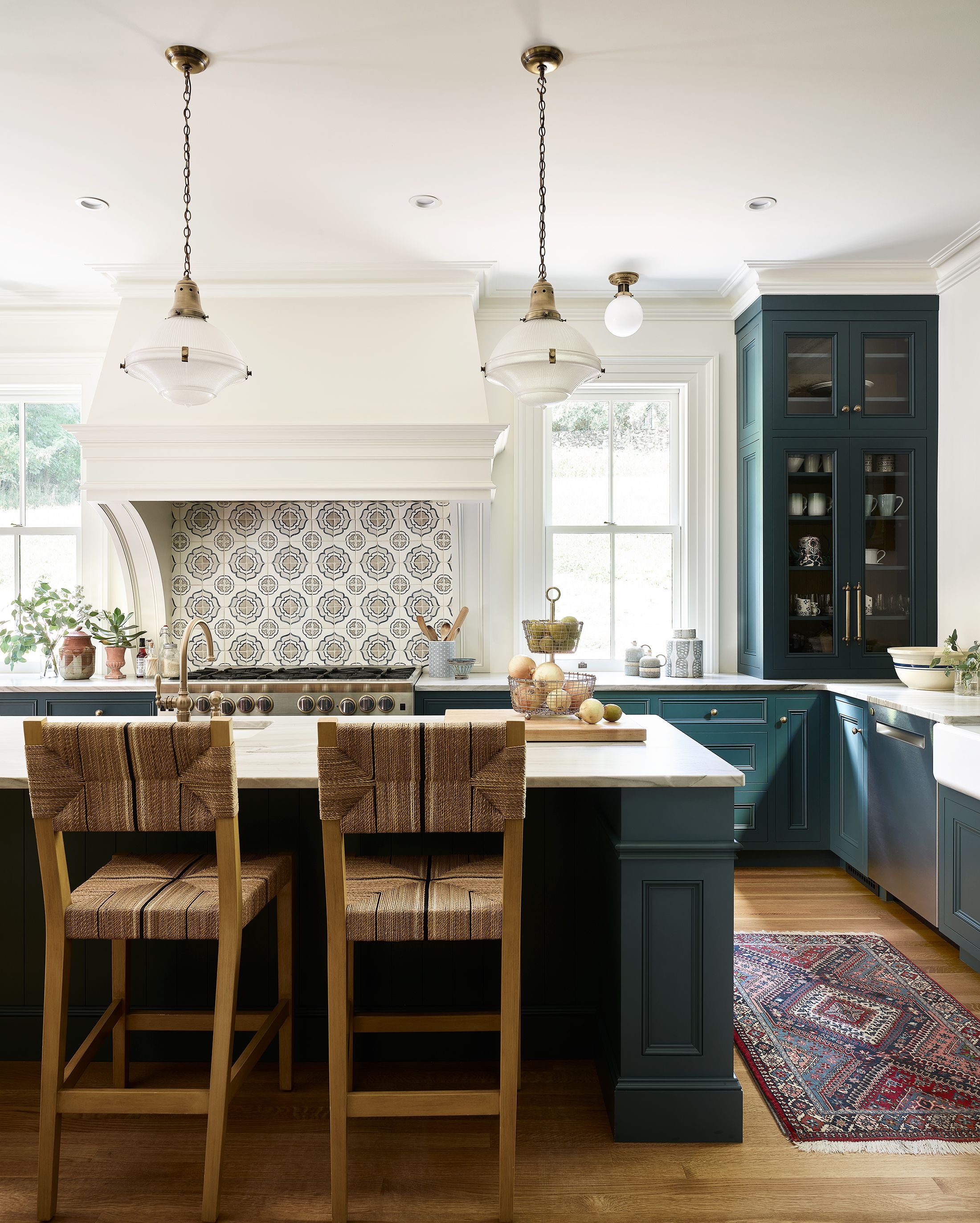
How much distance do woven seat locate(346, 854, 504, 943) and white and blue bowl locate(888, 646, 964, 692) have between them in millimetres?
2662

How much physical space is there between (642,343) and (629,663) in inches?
67.9

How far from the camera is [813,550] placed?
167 inches

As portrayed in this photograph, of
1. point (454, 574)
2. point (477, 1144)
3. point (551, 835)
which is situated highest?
point (454, 574)

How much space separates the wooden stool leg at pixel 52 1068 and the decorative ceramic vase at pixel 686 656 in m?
3.19

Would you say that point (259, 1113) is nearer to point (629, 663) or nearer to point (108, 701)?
point (108, 701)

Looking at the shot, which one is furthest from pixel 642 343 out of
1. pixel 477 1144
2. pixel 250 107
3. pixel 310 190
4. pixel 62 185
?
pixel 477 1144

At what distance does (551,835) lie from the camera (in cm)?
231

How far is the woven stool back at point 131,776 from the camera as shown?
170 cm

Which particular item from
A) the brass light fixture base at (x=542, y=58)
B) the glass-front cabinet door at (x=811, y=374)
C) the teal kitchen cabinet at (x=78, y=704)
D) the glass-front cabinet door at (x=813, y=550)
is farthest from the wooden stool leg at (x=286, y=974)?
the glass-front cabinet door at (x=811, y=374)

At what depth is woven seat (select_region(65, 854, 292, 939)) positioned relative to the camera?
5.77 ft

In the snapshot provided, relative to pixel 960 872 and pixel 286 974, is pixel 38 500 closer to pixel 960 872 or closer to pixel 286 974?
pixel 286 974

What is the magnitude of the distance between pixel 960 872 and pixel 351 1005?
217 cm

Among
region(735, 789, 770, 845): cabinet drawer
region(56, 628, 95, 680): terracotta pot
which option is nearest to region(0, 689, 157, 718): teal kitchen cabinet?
region(56, 628, 95, 680): terracotta pot

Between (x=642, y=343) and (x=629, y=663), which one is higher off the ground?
(x=642, y=343)
